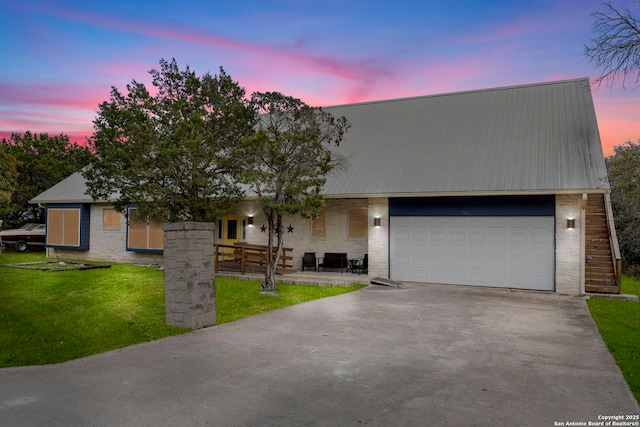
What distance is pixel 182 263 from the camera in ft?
27.3

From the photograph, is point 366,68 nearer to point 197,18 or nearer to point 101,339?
point 197,18

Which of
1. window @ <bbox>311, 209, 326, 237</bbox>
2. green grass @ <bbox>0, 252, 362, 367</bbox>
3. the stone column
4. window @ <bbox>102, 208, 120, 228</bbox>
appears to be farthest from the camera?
window @ <bbox>102, 208, 120, 228</bbox>

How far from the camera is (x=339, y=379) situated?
18.6 ft

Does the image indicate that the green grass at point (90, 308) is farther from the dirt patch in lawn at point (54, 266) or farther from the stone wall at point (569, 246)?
the stone wall at point (569, 246)

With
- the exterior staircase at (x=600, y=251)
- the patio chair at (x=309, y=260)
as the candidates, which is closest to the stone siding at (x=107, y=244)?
the patio chair at (x=309, y=260)

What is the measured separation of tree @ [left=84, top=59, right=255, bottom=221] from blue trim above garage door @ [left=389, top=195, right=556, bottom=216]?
18.3ft

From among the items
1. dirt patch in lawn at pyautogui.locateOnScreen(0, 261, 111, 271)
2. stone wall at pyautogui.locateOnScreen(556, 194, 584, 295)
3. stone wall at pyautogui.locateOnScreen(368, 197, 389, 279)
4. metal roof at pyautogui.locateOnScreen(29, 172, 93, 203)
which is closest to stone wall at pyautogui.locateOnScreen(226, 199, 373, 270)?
stone wall at pyautogui.locateOnScreen(368, 197, 389, 279)

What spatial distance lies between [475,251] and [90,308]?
420 inches

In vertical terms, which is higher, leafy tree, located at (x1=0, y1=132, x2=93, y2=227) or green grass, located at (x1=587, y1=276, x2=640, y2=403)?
leafy tree, located at (x1=0, y1=132, x2=93, y2=227)

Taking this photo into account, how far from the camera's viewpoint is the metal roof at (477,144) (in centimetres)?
1368

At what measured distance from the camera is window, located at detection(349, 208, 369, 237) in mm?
16594

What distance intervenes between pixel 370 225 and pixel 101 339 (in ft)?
31.9

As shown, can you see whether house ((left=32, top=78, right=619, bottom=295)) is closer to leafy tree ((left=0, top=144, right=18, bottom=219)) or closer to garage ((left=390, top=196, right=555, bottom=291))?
garage ((left=390, top=196, right=555, bottom=291))

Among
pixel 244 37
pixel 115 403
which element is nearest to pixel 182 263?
pixel 115 403
